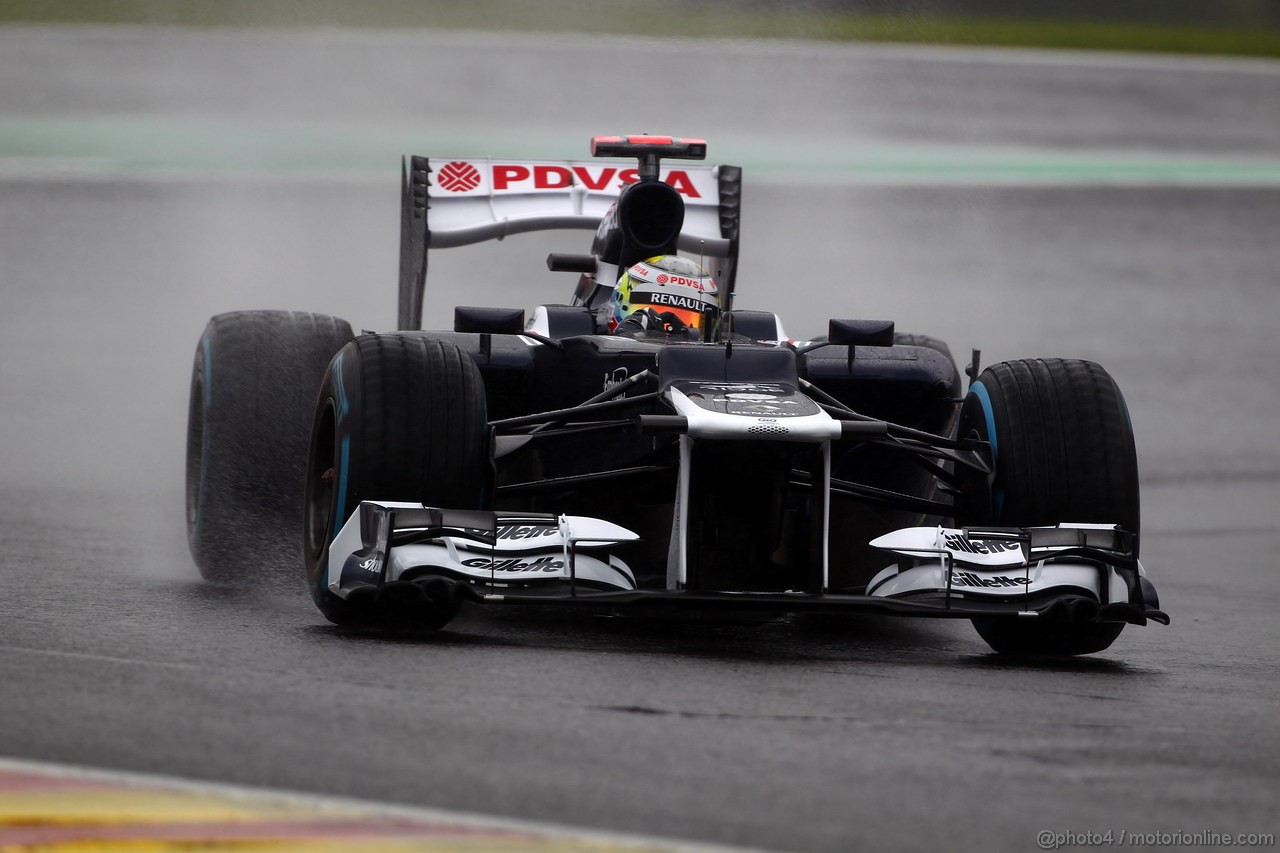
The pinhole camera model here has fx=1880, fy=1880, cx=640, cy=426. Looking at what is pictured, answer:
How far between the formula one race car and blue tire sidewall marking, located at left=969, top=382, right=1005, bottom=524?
0.01m

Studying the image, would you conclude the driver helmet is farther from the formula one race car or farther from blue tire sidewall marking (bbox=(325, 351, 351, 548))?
blue tire sidewall marking (bbox=(325, 351, 351, 548))

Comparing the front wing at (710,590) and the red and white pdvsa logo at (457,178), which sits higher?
the red and white pdvsa logo at (457,178)

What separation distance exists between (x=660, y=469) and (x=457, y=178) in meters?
3.99

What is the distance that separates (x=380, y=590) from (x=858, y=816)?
8.46ft

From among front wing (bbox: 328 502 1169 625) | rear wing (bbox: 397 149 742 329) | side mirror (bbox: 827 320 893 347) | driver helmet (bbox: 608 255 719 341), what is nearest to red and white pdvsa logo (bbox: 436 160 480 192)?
rear wing (bbox: 397 149 742 329)

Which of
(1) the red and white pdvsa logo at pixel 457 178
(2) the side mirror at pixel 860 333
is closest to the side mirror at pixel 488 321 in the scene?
(2) the side mirror at pixel 860 333

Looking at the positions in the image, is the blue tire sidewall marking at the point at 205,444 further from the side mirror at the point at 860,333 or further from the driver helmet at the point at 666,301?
the side mirror at the point at 860,333

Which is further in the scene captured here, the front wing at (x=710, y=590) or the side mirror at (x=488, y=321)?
the side mirror at (x=488, y=321)

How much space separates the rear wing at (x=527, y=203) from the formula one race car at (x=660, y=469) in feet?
4.65

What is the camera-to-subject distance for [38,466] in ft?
36.0

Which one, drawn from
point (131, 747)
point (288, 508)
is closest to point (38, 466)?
point (288, 508)

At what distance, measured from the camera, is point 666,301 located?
8047 mm

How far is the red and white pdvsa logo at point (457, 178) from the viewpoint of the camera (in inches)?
398

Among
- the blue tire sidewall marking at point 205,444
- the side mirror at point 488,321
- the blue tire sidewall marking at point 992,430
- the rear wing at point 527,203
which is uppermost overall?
the rear wing at point 527,203
